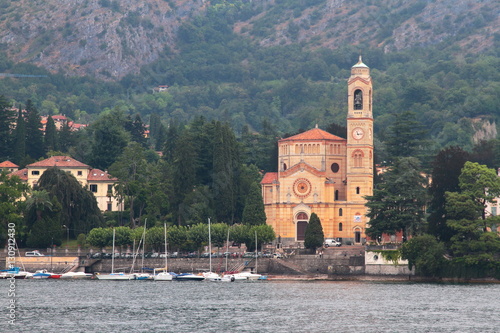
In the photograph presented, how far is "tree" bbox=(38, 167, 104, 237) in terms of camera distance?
139125mm

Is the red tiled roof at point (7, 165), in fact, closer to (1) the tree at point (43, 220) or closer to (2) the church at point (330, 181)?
(1) the tree at point (43, 220)

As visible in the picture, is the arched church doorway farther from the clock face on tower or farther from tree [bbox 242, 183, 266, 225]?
the clock face on tower

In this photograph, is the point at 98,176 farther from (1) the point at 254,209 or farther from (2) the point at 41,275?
(2) the point at 41,275

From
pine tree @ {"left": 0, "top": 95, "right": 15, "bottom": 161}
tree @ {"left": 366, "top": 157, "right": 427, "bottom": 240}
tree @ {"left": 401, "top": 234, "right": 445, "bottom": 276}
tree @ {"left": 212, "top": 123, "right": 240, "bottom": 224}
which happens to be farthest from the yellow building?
tree @ {"left": 401, "top": 234, "right": 445, "bottom": 276}

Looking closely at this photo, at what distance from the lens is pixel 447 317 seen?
9019 centimetres

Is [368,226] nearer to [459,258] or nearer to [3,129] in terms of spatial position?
[459,258]

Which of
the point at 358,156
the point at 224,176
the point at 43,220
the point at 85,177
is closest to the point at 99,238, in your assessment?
the point at 43,220

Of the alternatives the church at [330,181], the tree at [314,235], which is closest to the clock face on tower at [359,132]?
the church at [330,181]

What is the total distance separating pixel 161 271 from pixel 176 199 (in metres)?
15.8

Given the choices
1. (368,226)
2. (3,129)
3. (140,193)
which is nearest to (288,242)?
(368,226)

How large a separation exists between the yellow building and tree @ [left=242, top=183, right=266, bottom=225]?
2168cm

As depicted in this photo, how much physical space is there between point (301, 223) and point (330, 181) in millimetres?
5534

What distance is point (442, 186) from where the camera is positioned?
126875 mm

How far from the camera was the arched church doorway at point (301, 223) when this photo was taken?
143250mm
